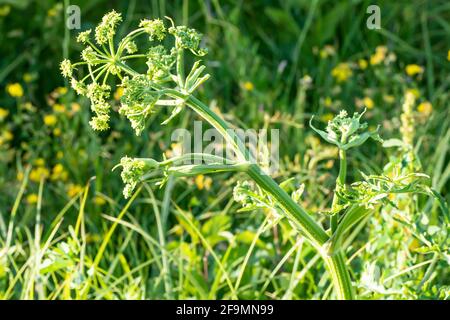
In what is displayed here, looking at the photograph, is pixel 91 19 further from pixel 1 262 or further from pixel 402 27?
pixel 1 262

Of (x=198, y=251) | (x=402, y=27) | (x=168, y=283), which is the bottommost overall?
(x=168, y=283)

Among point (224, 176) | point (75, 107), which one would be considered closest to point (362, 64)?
point (224, 176)

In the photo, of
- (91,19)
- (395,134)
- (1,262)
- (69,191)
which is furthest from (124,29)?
(1,262)

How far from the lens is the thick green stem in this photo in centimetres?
132

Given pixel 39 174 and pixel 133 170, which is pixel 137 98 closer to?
pixel 133 170

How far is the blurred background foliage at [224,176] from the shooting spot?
197cm

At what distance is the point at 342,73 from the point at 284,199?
1804 millimetres

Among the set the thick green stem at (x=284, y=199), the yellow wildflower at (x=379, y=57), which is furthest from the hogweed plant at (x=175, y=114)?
the yellow wildflower at (x=379, y=57)

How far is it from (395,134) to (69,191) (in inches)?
43.7

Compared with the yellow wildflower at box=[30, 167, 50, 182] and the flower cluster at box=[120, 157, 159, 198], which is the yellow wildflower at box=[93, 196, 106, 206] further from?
the flower cluster at box=[120, 157, 159, 198]

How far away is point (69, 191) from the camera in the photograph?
2617mm

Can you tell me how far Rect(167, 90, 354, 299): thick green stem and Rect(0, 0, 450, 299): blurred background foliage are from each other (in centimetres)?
11

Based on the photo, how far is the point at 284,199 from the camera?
4.43 ft

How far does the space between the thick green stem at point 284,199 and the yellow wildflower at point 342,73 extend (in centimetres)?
170
